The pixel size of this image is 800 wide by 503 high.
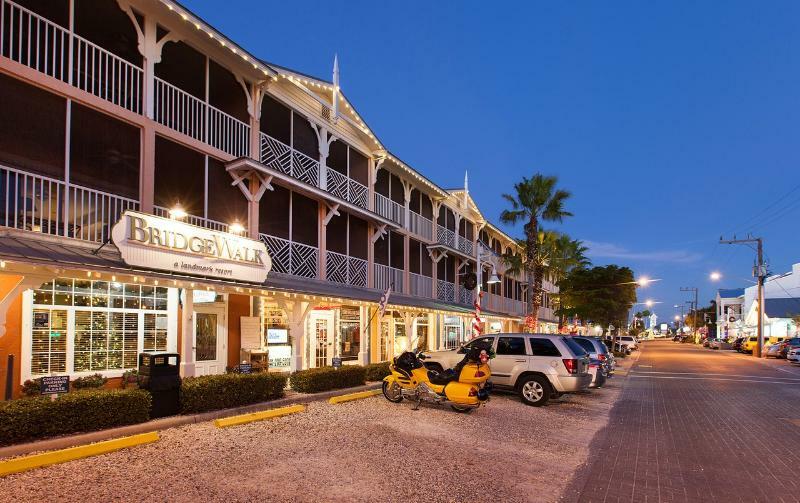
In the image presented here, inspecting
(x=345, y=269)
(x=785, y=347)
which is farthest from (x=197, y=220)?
(x=785, y=347)

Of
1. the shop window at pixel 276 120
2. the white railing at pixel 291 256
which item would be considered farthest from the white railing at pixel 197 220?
the shop window at pixel 276 120

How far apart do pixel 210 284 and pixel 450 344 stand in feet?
70.8

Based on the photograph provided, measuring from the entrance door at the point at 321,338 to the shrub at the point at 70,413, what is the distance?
8946 mm

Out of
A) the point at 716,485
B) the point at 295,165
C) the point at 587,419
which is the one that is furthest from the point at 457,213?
the point at 716,485

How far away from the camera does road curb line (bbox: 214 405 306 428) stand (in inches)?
371

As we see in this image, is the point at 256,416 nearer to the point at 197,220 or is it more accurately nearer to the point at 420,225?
the point at 197,220

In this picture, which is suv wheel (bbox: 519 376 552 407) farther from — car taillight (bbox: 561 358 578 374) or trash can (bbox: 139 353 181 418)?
trash can (bbox: 139 353 181 418)

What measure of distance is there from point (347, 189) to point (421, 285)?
767cm

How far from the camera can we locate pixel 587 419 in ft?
38.0

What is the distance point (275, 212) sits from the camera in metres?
16.0

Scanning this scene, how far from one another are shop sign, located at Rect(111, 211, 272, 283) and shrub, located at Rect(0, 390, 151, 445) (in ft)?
7.95

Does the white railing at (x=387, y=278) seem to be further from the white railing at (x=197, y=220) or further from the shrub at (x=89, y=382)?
the shrub at (x=89, y=382)

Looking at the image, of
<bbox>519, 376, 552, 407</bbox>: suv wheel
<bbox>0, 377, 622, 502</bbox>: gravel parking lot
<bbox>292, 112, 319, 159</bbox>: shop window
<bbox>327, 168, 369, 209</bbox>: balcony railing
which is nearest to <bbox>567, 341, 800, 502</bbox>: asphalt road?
<bbox>0, 377, 622, 502</bbox>: gravel parking lot

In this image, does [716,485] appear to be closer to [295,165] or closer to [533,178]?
[295,165]
